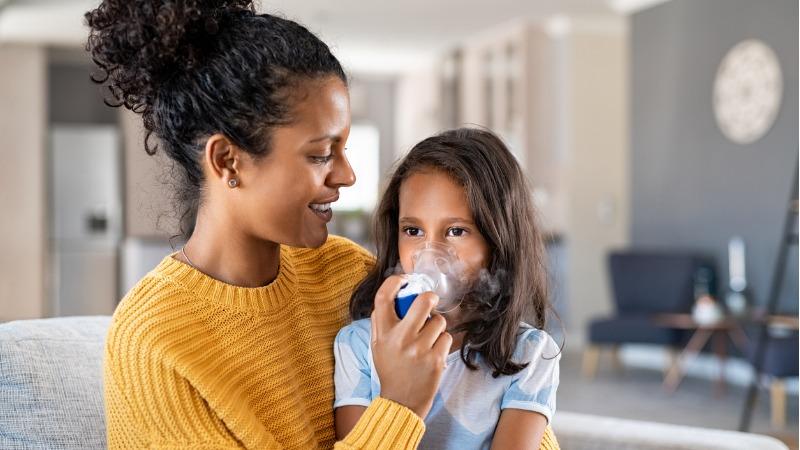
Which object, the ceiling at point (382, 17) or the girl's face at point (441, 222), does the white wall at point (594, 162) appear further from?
the girl's face at point (441, 222)

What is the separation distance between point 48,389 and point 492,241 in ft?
2.32

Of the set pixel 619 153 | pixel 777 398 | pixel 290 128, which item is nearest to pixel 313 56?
pixel 290 128

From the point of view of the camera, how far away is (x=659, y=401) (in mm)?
6137

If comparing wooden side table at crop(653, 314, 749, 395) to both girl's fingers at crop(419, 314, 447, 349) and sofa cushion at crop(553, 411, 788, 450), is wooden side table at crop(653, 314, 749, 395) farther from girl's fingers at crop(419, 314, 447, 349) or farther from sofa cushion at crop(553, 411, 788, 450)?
girl's fingers at crop(419, 314, 447, 349)

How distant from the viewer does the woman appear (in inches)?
49.3

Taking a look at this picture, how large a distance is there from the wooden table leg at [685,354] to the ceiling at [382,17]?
8.98 ft

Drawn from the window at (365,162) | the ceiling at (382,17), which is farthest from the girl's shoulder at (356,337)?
the window at (365,162)

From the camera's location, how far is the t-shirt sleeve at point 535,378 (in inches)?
56.8

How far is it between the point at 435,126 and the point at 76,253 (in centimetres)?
411

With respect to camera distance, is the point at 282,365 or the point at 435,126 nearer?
the point at 282,365

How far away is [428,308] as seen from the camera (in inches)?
49.1

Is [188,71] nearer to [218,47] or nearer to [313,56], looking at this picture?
[218,47]

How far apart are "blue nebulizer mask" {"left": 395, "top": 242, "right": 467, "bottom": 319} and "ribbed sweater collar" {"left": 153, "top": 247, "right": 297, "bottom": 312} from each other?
21cm

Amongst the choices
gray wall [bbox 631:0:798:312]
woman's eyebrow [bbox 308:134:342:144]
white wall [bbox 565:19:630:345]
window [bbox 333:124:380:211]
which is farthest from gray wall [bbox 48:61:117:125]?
woman's eyebrow [bbox 308:134:342:144]
